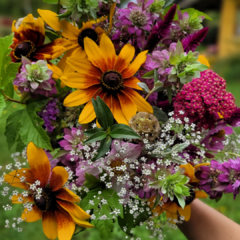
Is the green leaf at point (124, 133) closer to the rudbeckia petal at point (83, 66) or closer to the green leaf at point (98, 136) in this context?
the green leaf at point (98, 136)

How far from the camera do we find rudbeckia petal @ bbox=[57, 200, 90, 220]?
61cm

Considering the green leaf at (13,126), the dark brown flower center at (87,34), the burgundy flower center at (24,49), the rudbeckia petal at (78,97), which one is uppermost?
the dark brown flower center at (87,34)

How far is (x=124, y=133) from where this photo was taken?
556 mm

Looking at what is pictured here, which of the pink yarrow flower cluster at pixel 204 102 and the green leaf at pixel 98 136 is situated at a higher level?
the pink yarrow flower cluster at pixel 204 102

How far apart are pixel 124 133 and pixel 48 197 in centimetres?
26

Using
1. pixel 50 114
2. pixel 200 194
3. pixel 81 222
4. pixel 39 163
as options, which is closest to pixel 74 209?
pixel 81 222

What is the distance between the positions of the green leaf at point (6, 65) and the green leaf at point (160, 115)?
1.06ft

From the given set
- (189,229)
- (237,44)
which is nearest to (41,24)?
(189,229)

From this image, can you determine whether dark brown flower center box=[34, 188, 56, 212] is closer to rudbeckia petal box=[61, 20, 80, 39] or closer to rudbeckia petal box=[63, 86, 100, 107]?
rudbeckia petal box=[63, 86, 100, 107]

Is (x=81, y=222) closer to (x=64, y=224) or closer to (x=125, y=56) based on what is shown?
(x=64, y=224)

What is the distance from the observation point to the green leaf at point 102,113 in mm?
569

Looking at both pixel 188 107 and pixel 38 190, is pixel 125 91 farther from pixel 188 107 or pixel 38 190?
pixel 38 190

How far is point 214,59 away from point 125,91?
28.2 feet

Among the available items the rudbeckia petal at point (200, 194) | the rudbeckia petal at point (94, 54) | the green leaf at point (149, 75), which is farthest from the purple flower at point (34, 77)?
the rudbeckia petal at point (200, 194)
